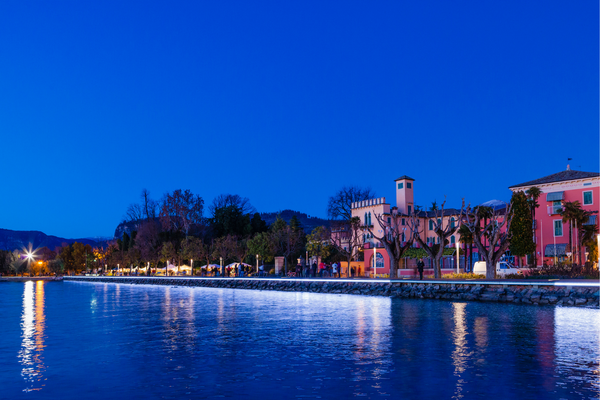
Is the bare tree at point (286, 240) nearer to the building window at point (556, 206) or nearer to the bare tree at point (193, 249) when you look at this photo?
the bare tree at point (193, 249)

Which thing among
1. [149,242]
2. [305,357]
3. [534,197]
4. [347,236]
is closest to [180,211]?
[149,242]

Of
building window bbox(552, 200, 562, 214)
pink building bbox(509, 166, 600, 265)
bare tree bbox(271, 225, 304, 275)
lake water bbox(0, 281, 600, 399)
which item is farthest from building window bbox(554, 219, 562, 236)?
lake water bbox(0, 281, 600, 399)

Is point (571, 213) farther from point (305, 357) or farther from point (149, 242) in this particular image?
point (149, 242)

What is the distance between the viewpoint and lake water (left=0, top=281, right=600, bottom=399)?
30.6 ft

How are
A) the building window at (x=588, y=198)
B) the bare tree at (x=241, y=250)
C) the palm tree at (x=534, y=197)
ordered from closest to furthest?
the building window at (x=588, y=198)
the palm tree at (x=534, y=197)
the bare tree at (x=241, y=250)

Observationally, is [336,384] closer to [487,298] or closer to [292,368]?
[292,368]

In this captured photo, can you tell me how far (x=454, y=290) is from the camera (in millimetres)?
32219

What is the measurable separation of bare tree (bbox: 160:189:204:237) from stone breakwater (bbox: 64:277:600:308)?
34.2 meters

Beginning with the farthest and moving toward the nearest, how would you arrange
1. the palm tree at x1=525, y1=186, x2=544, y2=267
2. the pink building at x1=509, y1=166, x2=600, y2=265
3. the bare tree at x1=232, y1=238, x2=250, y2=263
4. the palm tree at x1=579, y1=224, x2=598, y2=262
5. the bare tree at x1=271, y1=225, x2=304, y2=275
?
the bare tree at x1=232, y1=238, x2=250, y2=263 < the bare tree at x1=271, y1=225, x2=304, y2=275 < the palm tree at x1=525, y1=186, x2=544, y2=267 < the pink building at x1=509, y1=166, x2=600, y2=265 < the palm tree at x1=579, y1=224, x2=598, y2=262

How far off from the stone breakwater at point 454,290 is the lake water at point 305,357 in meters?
5.78

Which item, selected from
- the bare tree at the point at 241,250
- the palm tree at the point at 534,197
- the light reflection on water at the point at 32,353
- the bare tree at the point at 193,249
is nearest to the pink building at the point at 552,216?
the palm tree at the point at 534,197

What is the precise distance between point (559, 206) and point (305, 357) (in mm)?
45469

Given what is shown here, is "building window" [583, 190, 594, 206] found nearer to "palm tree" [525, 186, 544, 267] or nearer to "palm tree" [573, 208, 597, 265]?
"palm tree" [573, 208, 597, 265]

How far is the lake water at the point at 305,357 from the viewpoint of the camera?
931 cm
